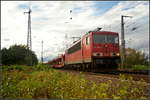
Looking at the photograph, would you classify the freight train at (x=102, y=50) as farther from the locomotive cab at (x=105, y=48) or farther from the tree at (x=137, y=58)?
the tree at (x=137, y=58)

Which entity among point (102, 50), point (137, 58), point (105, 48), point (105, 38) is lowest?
point (137, 58)

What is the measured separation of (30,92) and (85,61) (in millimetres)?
13785

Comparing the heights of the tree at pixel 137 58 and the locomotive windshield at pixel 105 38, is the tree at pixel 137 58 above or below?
below

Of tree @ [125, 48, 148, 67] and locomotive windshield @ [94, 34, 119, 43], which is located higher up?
locomotive windshield @ [94, 34, 119, 43]

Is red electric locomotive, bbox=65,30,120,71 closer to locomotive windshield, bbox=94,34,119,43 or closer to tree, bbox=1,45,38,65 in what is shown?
locomotive windshield, bbox=94,34,119,43

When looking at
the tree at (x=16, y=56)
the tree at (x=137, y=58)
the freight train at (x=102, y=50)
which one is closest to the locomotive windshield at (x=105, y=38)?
the freight train at (x=102, y=50)

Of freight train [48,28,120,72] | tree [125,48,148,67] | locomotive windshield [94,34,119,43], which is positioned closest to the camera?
freight train [48,28,120,72]

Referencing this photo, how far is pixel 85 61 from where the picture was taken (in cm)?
1878

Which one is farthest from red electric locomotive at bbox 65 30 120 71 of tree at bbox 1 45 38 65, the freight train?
tree at bbox 1 45 38 65

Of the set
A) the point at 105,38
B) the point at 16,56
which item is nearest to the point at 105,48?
the point at 105,38

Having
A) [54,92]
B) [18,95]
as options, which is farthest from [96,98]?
[18,95]

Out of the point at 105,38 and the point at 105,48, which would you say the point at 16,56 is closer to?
the point at 105,38

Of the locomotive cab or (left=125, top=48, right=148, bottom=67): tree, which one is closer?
the locomotive cab

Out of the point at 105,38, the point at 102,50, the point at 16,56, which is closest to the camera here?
the point at 102,50
